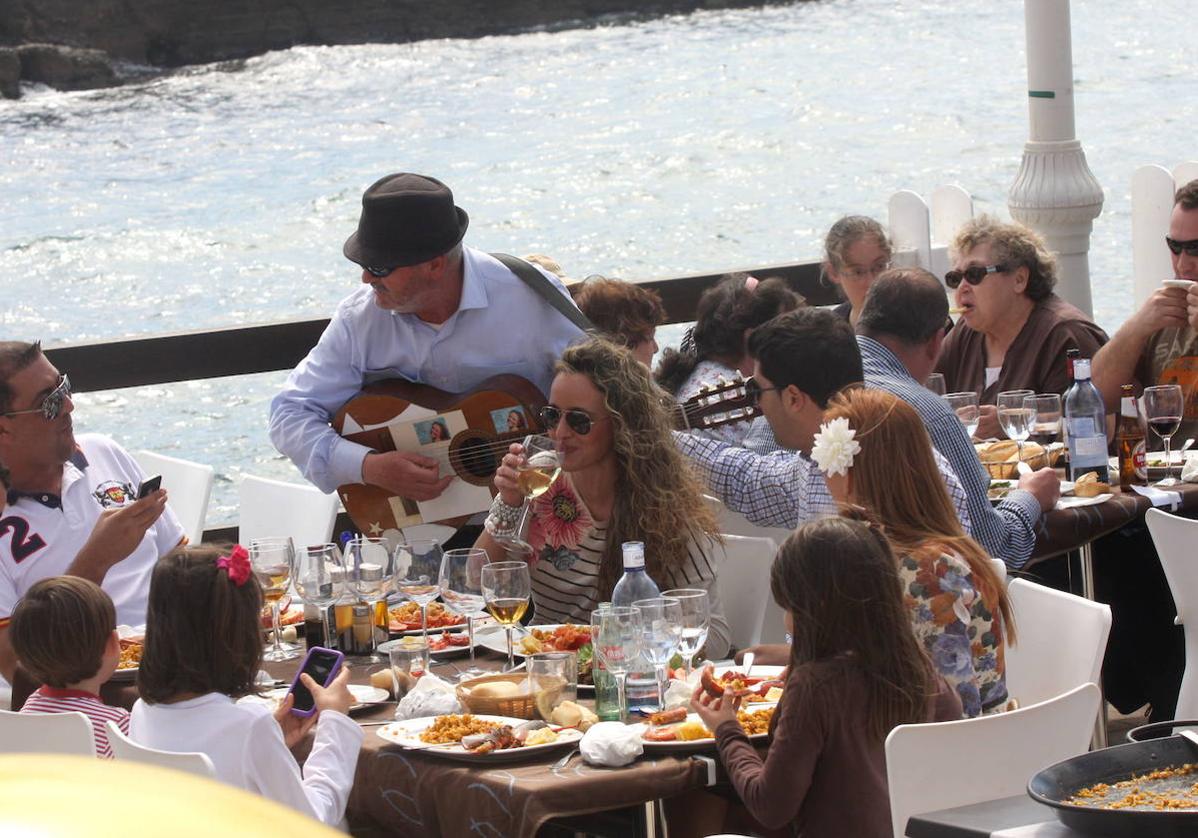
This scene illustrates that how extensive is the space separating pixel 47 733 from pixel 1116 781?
73.3 inches

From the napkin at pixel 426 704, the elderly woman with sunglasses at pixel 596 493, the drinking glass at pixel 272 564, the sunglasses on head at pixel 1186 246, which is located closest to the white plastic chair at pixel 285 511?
the elderly woman with sunglasses at pixel 596 493

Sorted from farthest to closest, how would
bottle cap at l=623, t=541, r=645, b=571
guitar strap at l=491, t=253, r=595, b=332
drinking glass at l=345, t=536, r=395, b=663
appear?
guitar strap at l=491, t=253, r=595, b=332
drinking glass at l=345, t=536, r=395, b=663
bottle cap at l=623, t=541, r=645, b=571

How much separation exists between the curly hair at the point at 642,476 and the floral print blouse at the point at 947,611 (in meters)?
0.75

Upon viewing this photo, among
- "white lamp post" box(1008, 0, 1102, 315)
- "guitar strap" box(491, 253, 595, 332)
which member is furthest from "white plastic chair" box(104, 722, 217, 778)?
"white lamp post" box(1008, 0, 1102, 315)

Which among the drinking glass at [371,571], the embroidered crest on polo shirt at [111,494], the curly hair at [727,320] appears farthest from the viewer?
the curly hair at [727,320]

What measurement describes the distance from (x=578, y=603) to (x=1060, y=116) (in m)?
3.53

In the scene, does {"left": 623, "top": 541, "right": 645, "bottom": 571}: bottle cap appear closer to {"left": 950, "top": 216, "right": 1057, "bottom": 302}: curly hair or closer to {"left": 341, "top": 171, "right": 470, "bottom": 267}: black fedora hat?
{"left": 341, "top": 171, "right": 470, "bottom": 267}: black fedora hat

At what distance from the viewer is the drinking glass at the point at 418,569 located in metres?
3.37

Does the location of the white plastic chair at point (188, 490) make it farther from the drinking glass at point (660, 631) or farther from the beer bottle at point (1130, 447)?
the beer bottle at point (1130, 447)

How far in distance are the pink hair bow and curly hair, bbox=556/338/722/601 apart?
946 mm

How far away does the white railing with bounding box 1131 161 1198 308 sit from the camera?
21.3 ft

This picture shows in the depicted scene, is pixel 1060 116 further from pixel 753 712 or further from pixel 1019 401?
pixel 753 712

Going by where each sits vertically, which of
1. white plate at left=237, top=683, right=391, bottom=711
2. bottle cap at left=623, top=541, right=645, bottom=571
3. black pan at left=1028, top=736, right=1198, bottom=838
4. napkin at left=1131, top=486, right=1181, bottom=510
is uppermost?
black pan at left=1028, top=736, right=1198, bottom=838

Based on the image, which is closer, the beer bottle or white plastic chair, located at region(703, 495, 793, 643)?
white plastic chair, located at region(703, 495, 793, 643)
